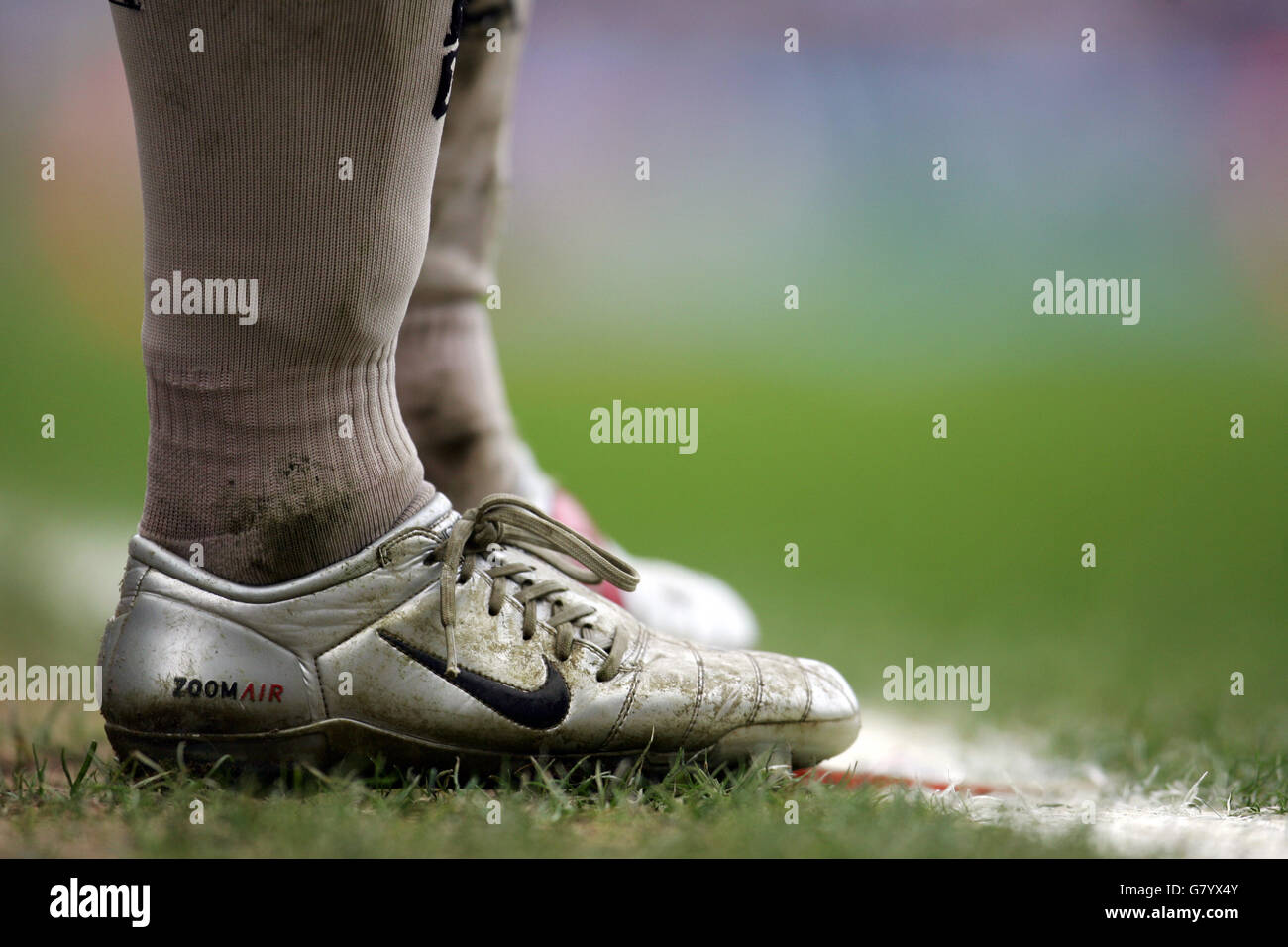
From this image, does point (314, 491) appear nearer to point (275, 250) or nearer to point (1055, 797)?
point (275, 250)

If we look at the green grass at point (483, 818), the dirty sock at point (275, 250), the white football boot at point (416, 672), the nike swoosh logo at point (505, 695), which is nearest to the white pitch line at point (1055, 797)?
the green grass at point (483, 818)

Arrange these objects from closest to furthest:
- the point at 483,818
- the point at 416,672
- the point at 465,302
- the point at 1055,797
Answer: the point at 483,818 → the point at 416,672 → the point at 1055,797 → the point at 465,302

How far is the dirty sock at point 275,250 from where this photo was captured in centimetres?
103

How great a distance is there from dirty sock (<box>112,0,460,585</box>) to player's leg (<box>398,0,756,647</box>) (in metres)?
0.75

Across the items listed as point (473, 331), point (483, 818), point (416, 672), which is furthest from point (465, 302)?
point (483, 818)

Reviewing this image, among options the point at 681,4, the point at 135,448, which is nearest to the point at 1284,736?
the point at 135,448

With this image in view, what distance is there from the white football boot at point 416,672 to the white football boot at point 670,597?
2.16 feet

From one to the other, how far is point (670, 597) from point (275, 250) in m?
1.08

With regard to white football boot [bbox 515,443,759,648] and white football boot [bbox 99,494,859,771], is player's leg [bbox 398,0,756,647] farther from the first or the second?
white football boot [bbox 99,494,859,771]

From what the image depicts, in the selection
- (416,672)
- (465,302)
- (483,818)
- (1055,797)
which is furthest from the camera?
(465,302)

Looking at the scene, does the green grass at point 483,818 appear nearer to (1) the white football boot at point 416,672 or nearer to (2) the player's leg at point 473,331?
(1) the white football boot at point 416,672

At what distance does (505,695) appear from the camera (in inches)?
44.4

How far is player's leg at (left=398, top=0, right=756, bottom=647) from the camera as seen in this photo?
1.89 m

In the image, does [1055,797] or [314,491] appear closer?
[314,491]
